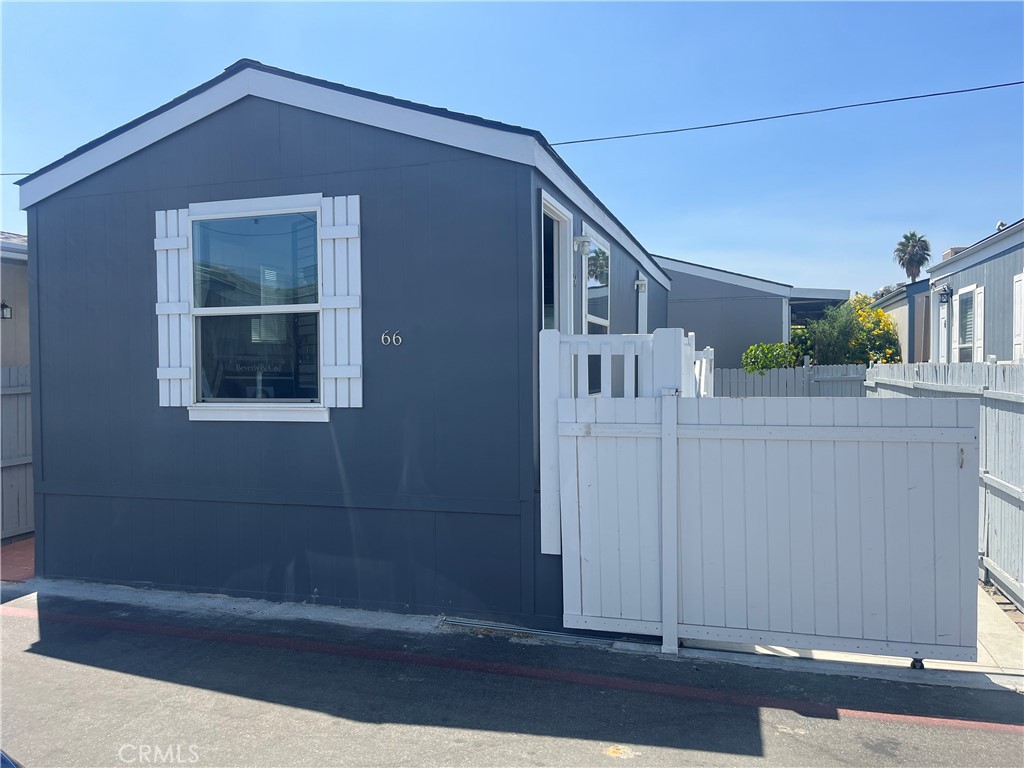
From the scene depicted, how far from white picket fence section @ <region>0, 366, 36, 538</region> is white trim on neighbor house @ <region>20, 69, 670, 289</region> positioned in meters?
2.47

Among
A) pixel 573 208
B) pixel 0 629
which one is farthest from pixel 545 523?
pixel 0 629

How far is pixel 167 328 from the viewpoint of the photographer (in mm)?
5832

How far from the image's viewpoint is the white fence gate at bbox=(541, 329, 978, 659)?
408cm

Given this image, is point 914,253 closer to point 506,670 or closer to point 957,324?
point 957,324

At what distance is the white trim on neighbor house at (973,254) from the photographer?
963 cm

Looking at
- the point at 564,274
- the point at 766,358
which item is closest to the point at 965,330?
the point at 766,358

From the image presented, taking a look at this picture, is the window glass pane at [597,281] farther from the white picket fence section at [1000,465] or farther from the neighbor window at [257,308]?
the white picket fence section at [1000,465]

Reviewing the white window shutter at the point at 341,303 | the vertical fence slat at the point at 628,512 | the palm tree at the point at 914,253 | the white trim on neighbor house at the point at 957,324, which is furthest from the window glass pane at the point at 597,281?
the palm tree at the point at 914,253

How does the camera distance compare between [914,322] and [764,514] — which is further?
[914,322]

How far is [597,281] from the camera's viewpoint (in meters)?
7.47

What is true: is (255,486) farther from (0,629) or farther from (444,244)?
(444,244)

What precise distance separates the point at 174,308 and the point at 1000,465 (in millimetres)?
6414

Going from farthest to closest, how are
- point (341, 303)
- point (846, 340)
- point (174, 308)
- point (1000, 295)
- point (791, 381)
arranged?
point (846, 340), point (791, 381), point (1000, 295), point (174, 308), point (341, 303)

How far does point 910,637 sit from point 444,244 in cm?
376
